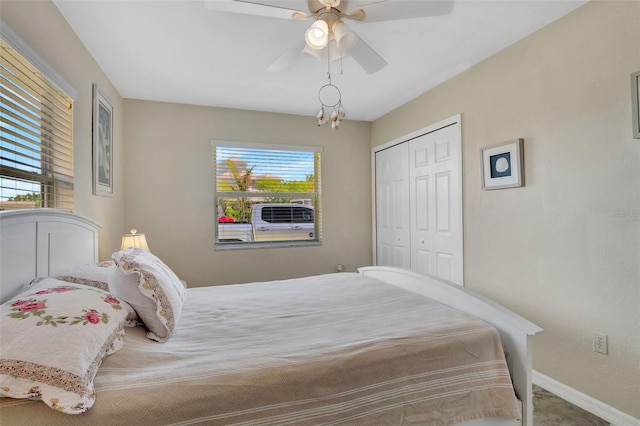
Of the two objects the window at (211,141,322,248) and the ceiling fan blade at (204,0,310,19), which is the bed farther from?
the window at (211,141,322,248)

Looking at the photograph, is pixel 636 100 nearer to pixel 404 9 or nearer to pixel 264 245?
pixel 404 9

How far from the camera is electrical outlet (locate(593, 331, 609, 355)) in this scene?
1.91m

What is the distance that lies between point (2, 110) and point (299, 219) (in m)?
3.07

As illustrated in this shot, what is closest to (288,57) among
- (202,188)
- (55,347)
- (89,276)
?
(89,276)

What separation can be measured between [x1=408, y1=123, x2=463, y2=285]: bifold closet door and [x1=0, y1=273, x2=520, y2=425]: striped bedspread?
4.94 feet

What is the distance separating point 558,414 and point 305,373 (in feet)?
5.99

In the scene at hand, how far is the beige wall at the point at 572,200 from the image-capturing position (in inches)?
72.0

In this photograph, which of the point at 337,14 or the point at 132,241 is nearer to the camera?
the point at 337,14

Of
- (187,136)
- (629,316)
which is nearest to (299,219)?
(187,136)

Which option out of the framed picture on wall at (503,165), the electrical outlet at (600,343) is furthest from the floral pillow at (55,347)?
the framed picture on wall at (503,165)

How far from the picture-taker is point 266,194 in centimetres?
406

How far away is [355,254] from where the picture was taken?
4.39 metres

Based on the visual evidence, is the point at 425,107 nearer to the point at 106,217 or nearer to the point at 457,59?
the point at 457,59

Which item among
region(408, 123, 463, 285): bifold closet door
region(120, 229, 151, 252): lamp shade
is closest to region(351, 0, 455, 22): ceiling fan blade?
region(408, 123, 463, 285): bifold closet door
